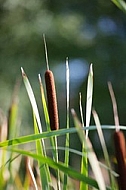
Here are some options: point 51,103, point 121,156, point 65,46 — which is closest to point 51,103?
point 51,103

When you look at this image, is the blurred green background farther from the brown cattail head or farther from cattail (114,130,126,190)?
cattail (114,130,126,190)

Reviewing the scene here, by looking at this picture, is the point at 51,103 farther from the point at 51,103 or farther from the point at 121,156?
the point at 121,156

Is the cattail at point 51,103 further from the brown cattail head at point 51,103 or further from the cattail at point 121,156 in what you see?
the cattail at point 121,156

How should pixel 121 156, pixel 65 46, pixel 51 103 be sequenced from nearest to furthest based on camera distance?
Answer: pixel 121 156, pixel 51 103, pixel 65 46

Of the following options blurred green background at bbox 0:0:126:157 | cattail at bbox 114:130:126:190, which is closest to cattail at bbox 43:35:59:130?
cattail at bbox 114:130:126:190

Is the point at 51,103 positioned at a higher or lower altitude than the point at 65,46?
lower

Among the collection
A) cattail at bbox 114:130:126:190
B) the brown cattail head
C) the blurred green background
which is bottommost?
cattail at bbox 114:130:126:190

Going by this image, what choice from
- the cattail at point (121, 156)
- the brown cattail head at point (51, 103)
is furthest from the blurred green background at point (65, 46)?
the cattail at point (121, 156)
